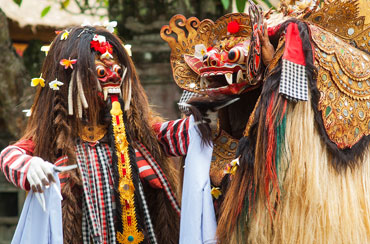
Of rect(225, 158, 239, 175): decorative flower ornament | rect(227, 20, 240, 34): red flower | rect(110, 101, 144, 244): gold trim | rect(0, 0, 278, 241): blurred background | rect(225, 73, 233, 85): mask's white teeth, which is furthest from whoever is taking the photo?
rect(0, 0, 278, 241): blurred background

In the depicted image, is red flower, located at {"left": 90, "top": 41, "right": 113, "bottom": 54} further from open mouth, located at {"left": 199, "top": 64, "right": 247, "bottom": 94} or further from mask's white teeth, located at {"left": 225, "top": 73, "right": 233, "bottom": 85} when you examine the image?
mask's white teeth, located at {"left": 225, "top": 73, "right": 233, "bottom": 85}

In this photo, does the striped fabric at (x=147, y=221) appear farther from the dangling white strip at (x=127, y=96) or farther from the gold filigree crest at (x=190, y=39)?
the gold filigree crest at (x=190, y=39)

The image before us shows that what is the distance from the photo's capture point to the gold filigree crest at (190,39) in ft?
8.90

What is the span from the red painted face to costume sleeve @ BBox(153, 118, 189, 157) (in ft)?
0.89

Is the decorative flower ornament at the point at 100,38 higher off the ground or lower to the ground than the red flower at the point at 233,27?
lower

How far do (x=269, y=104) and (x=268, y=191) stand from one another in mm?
317

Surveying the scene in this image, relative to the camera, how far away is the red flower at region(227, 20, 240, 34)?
258 centimetres

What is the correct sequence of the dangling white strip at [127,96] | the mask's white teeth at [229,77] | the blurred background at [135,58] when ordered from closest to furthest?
1. the mask's white teeth at [229,77]
2. the dangling white strip at [127,96]
3. the blurred background at [135,58]

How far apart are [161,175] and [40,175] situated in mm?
611

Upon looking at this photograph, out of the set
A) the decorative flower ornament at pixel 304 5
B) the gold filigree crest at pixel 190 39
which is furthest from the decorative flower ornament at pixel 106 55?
the decorative flower ornament at pixel 304 5

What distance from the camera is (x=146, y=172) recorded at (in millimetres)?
2770

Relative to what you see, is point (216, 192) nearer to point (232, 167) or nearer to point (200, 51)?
point (232, 167)

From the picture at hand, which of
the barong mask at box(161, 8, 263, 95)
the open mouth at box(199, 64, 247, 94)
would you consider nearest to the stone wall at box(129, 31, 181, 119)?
the barong mask at box(161, 8, 263, 95)

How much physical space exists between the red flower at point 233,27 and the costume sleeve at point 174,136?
445 mm
